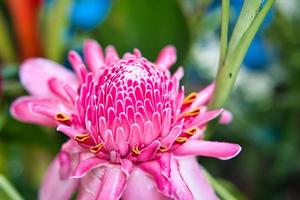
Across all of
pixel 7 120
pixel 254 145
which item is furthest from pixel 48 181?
pixel 254 145

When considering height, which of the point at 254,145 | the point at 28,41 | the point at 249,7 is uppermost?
the point at 249,7

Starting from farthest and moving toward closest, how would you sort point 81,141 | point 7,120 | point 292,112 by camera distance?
point 292,112 → point 7,120 → point 81,141

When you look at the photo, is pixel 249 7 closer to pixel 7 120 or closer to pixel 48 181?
pixel 48 181

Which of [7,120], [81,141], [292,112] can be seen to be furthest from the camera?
[292,112]

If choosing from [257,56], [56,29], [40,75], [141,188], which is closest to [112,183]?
[141,188]

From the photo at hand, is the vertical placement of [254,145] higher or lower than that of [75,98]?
lower

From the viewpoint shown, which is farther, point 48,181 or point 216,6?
point 216,6

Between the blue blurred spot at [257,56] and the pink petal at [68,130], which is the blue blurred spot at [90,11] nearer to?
the blue blurred spot at [257,56]

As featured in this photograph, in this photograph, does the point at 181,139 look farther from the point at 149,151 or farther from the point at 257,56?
the point at 257,56
